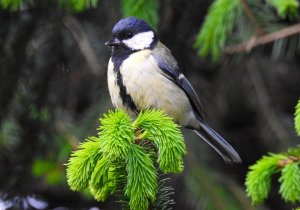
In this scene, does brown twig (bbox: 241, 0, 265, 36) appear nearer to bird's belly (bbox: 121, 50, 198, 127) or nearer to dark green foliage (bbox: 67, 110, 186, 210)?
bird's belly (bbox: 121, 50, 198, 127)

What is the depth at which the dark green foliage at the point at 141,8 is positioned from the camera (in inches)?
95.2

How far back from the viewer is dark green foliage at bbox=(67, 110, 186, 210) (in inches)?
65.2

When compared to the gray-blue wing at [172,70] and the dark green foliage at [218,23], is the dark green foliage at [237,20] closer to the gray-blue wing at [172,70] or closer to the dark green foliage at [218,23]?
the dark green foliage at [218,23]

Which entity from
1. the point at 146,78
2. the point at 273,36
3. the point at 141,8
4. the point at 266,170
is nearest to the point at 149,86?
the point at 146,78

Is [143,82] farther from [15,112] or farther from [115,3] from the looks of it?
[15,112]

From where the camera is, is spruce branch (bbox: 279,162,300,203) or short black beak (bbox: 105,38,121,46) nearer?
spruce branch (bbox: 279,162,300,203)

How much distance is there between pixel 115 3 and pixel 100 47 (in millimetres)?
351

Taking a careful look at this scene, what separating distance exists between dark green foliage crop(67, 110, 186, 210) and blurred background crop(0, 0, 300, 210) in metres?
0.83

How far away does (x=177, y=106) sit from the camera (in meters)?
2.66

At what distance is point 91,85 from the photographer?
3275 millimetres

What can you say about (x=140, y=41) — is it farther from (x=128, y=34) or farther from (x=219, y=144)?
(x=219, y=144)

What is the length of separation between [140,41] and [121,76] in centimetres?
25

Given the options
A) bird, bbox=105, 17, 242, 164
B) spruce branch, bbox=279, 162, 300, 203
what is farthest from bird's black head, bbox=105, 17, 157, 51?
spruce branch, bbox=279, 162, 300, 203

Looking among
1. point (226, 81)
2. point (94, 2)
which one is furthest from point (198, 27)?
point (94, 2)
